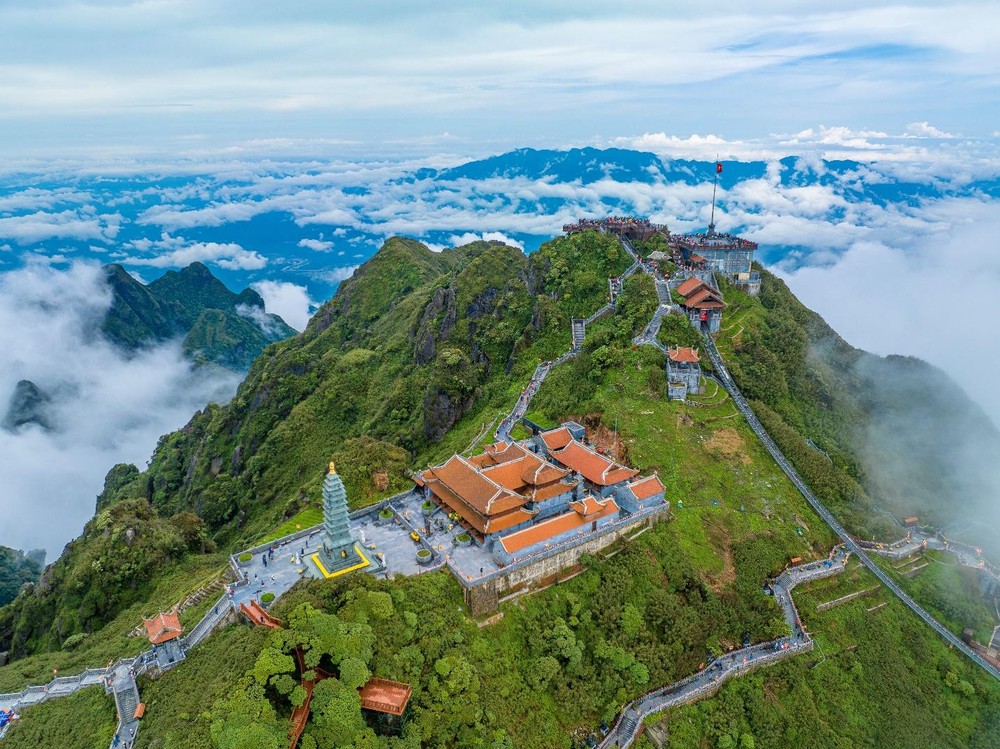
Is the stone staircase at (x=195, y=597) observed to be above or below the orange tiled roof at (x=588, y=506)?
below

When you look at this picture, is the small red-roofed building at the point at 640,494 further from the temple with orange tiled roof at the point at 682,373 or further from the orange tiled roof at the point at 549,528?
the temple with orange tiled roof at the point at 682,373

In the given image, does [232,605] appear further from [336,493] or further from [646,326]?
[646,326]

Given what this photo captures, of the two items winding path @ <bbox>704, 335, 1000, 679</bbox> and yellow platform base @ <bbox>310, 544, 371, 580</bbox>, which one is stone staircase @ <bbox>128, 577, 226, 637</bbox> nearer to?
yellow platform base @ <bbox>310, 544, 371, 580</bbox>

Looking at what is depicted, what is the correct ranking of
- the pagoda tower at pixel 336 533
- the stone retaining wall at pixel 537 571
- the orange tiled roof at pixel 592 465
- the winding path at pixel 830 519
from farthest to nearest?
the winding path at pixel 830 519 < the orange tiled roof at pixel 592 465 < the pagoda tower at pixel 336 533 < the stone retaining wall at pixel 537 571

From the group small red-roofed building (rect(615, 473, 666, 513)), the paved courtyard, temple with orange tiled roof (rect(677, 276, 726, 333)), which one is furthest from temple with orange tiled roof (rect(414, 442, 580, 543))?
temple with orange tiled roof (rect(677, 276, 726, 333))

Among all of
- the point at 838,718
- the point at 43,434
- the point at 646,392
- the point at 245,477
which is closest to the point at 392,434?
the point at 245,477

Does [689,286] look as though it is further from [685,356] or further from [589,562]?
[589,562]

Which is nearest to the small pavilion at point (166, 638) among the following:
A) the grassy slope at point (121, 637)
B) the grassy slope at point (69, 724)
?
the grassy slope at point (121, 637)
